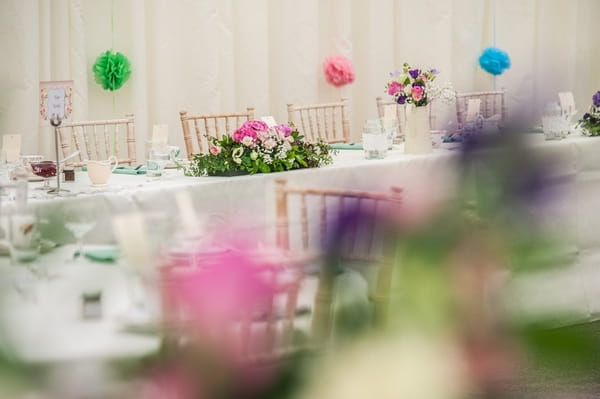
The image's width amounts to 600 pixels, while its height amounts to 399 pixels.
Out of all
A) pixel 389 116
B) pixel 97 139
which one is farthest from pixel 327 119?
pixel 97 139

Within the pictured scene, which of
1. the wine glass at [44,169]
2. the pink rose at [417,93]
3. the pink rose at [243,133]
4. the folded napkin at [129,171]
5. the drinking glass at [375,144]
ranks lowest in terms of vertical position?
the folded napkin at [129,171]

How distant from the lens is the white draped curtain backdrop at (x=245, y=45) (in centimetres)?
444

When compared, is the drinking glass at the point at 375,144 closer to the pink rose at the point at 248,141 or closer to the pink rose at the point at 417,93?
the pink rose at the point at 417,93

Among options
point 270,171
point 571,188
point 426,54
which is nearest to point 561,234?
point 571,188

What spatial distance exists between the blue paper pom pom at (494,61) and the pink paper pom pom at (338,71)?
879mm

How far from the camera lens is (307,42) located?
5.21 meters

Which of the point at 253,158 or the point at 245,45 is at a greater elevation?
the point at 245,45

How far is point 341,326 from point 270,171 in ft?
8.83

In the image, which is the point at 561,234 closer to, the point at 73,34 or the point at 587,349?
the point at 587,349

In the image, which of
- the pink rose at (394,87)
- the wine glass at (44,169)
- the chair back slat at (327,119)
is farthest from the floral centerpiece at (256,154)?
the chair back slat at (327,119)

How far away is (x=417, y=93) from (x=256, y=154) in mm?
780

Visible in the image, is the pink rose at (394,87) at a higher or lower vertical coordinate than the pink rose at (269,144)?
higher

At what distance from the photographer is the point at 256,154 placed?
2900mm

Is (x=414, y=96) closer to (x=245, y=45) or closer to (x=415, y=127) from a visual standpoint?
(x=415, y=127)
